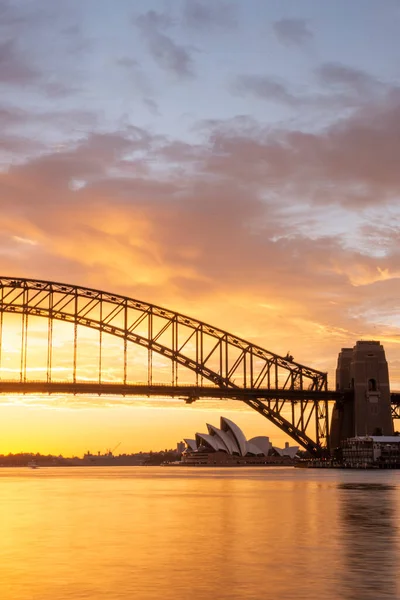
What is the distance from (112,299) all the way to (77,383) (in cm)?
1361

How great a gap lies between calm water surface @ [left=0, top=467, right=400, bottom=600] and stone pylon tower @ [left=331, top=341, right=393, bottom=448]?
84854 millimetres

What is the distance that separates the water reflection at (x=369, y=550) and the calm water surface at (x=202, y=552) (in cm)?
3

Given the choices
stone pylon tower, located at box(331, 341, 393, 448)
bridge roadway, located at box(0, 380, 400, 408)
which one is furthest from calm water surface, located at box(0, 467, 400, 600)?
stone pylon tower, located at box(331, 341, 393, 448)

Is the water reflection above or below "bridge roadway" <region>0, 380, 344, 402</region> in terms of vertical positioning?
below

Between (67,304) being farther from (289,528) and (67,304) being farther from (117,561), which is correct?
(117,561)

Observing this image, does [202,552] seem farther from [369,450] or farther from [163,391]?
[369,450]

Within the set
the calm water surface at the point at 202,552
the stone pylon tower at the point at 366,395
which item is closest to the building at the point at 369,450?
the stone pylon tower at the point at 366,395

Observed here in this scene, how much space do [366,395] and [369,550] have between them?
361ft


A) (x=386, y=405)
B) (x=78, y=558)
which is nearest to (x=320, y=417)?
(x=386, y=405)

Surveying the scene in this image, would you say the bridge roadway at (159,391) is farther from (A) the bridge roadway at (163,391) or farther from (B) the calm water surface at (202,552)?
(B) the calm water surface at (202,552)

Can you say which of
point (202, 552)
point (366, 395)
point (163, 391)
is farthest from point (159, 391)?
point (202, 552)

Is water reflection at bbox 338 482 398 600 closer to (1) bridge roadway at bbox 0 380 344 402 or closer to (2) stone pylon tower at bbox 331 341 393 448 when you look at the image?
(1) bridge roadway at bbox 0 380 344 402

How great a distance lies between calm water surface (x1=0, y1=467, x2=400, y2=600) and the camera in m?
25.7

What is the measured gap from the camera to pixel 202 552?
33781 mm
